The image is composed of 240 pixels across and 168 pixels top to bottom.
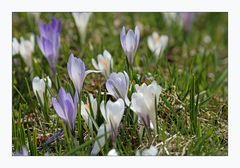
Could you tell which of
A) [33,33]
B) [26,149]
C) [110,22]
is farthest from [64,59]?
[26,149]

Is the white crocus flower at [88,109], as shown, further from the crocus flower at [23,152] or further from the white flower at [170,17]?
the white flower at [170,17]

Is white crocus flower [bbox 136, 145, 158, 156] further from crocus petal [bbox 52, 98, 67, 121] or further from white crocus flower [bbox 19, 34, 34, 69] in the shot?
white crocus flower [bbox 19, 34, 34, 69]

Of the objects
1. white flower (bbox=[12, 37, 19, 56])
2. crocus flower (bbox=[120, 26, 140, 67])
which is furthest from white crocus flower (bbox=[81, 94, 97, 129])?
white flower (bbox=[12, 37, 19, 56])

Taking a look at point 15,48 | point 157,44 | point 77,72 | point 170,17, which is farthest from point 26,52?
point 170,17

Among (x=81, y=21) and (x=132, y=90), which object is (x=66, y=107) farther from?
(x=81, y=21)

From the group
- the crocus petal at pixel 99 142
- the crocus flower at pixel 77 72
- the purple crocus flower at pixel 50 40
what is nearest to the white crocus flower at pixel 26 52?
the purple crocus flower at pixel 50 40

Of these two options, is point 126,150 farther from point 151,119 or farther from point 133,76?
point 133,76

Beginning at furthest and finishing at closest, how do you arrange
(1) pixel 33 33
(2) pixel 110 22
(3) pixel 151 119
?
(2) pixel 110 22 → (1) pixel 33 33 → (3) pixel 151 119
